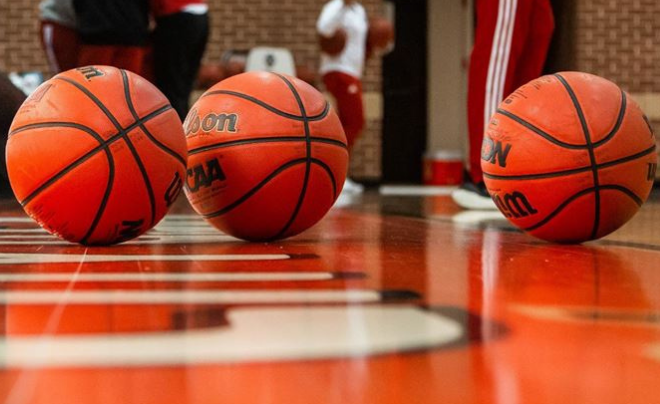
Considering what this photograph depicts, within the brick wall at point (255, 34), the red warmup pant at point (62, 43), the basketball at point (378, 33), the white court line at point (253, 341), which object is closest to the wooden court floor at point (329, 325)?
the white court line at point (253, 341)

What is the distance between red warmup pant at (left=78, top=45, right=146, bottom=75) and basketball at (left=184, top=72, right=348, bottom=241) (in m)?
2.82

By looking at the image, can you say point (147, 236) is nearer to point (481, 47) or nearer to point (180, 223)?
point (180, 223)

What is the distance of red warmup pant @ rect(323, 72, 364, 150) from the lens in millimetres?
7676

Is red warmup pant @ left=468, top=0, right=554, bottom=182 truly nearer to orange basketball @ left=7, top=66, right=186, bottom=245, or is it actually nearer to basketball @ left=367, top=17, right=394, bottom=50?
orange basketball @ left=7, top=66, right=186, bottom=245

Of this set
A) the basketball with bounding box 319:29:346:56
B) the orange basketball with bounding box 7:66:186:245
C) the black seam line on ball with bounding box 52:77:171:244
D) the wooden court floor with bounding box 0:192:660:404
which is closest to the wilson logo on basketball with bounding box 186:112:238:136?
the orange basketball with bounding box 7:66:186:245

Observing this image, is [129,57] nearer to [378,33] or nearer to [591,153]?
[378,33]

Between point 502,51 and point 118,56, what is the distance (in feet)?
8.15

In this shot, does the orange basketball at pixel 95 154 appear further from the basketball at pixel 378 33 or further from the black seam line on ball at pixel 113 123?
the basketball at pixel 378 33

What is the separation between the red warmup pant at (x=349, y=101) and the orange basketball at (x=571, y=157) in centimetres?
512

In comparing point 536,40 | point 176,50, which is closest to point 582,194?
point 536,40

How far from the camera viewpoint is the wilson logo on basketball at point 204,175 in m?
2.46

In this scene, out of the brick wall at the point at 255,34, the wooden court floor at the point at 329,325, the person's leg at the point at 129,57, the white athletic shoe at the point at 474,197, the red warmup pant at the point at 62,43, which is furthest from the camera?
the brick wall at the point at 255,34

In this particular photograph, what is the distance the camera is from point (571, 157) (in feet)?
7.91

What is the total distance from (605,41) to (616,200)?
7802 mm
